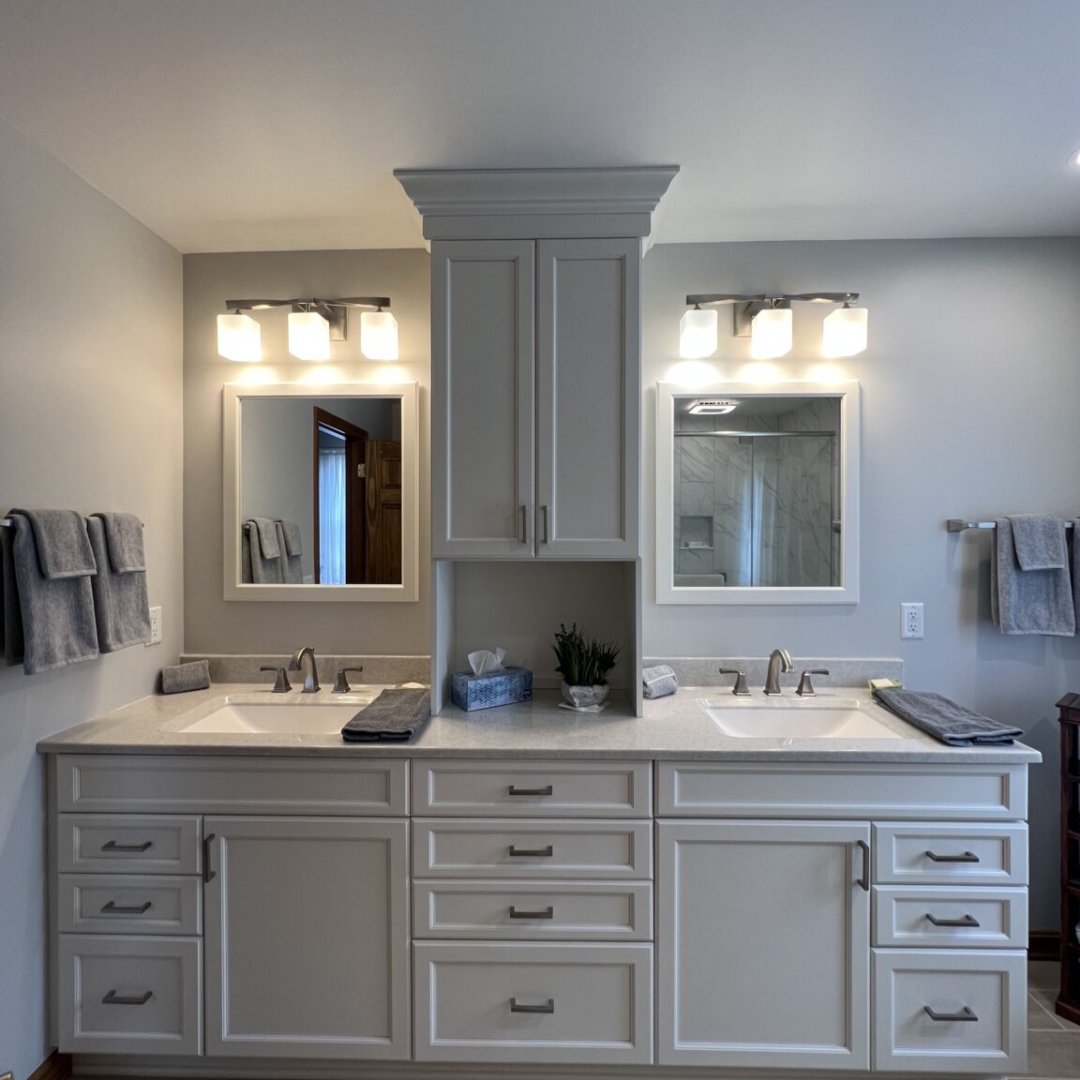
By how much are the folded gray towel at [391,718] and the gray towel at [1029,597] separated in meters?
1.81

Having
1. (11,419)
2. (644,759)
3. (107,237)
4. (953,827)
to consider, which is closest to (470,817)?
(644,759)

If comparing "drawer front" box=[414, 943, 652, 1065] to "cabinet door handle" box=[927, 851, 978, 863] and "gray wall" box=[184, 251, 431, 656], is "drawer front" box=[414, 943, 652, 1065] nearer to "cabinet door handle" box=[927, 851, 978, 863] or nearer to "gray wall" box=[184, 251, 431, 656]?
"cabinet door handle" box=[927, 851, 978, 863]

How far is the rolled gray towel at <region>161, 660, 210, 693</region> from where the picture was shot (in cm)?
230

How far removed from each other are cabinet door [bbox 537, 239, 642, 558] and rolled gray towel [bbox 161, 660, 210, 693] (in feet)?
4.08

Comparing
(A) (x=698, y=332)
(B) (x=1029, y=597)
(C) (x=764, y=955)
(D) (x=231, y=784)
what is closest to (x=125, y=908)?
(D) (x=231, y=784)

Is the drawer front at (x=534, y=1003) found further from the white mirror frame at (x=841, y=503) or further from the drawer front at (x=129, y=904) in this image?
the white mirror frame at (x=841, y=503)

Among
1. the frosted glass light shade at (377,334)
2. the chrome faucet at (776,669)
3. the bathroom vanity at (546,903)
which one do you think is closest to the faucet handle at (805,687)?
the chrome faucet at (776,669)

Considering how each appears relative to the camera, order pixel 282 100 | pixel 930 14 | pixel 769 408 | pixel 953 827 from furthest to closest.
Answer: pixel 769 408
pixel 953 827
pixel 282 100
pixel 930 14

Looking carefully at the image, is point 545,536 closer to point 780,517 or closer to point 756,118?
point 780,517

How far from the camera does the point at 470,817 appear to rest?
1780 mm

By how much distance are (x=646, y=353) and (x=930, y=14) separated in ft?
3.80

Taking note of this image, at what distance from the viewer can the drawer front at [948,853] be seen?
1743 millimetres

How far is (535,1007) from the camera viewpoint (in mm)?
1757

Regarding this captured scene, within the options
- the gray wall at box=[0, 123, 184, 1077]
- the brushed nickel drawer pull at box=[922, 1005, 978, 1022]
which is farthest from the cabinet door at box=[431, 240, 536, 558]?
the brushed nickel drawer pull at box=[922, 1005, 978, 1022]
